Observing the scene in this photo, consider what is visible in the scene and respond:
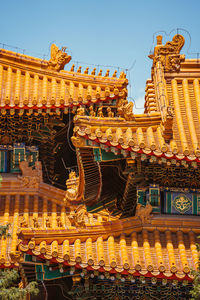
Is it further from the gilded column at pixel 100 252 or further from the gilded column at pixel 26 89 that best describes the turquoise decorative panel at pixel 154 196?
the gilded column at pixel 26 89

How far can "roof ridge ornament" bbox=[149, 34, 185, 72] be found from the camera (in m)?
16.9

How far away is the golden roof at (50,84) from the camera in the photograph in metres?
17.0

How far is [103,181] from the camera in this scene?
1537cm

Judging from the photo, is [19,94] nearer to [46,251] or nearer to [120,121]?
[120,121]

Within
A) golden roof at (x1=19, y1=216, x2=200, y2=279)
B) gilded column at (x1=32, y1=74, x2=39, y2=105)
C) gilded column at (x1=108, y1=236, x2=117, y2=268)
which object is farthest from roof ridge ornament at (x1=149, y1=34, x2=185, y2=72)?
gilded column at (x1=108, y1=236, x2=117, y2=268)

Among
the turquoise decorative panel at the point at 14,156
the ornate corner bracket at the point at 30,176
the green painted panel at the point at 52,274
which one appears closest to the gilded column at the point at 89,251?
the green painted panel at the point at 52,274

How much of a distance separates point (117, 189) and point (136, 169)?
1.73 metres

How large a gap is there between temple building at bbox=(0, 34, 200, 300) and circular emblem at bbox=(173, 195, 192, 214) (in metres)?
0.02

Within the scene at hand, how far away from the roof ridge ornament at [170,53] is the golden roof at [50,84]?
1.30 meters

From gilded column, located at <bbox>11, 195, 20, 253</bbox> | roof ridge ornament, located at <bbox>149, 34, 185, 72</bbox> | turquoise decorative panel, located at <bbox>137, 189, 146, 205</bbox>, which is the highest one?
roof ridge ornament, located at <bbox>149, 34, 185, 72</bbox>

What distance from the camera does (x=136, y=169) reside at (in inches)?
A: 563

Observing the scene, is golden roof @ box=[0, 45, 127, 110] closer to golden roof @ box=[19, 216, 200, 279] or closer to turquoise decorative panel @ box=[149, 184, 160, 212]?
turquoise decorative panel @ box=[149, 184, 160, 212]

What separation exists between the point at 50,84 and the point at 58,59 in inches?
35.7

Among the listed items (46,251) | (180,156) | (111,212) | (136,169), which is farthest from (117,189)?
(46,251)
